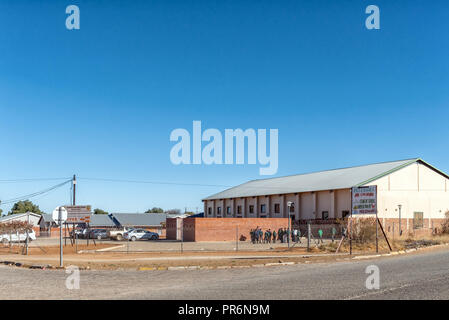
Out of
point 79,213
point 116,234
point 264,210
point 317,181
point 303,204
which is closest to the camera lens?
point 79,213

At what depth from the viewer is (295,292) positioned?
41.0ft

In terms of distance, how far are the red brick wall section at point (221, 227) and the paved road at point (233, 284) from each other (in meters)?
28.8

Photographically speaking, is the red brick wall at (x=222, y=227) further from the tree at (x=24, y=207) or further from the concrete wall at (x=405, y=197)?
the tree at (x=24, y=207)

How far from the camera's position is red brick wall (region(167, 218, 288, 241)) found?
48.4 metres

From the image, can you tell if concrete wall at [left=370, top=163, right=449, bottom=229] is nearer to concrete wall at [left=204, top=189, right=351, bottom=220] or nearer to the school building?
the school building

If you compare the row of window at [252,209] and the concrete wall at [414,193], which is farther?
the row of window at [252,209]

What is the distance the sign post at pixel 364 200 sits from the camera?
2697 cm

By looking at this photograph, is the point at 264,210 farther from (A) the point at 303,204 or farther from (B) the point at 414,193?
(B) the point at 414,193

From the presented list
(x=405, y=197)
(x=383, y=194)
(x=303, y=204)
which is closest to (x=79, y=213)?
(x=303, y=204)

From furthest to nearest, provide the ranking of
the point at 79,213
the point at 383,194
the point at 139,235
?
the point at 139,235
the point at 383,194
the point at 79,213

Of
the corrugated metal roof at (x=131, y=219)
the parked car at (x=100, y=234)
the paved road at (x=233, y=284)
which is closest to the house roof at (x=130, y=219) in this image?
the corrugated metal roof at (x=131, y=219)

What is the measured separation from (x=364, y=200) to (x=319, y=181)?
33.5m

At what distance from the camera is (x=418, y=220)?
52594mm
